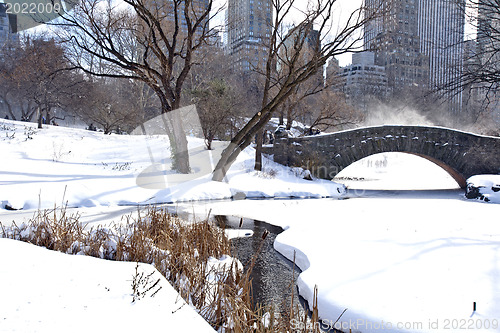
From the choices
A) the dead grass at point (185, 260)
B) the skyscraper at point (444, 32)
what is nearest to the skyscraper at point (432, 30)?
the skyscraper at point (444, 32)

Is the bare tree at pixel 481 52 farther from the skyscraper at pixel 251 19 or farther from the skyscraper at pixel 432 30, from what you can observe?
the skyscraper at pixel 251 19

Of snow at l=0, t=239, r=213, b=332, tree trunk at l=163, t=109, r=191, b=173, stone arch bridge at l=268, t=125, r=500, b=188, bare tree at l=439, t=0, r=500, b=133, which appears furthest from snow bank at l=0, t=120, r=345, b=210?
bare tree at l=439, t=0, r=500, b=133

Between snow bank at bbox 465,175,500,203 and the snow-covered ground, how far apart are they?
2.77 metres

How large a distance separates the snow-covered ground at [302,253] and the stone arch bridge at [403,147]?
2176 mm

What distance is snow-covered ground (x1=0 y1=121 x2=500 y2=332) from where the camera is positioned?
2.74m

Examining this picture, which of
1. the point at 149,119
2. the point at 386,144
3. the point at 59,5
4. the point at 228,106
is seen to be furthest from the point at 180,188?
the point at 149,119

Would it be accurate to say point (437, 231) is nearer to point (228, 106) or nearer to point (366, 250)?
point (366, 250)

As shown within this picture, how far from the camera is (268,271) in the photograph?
5148mm

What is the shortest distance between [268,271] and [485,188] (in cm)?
1120

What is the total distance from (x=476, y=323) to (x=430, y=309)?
0.40m

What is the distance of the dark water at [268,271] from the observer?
4195 mm

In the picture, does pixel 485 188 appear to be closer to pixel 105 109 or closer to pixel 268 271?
pixel 268 271

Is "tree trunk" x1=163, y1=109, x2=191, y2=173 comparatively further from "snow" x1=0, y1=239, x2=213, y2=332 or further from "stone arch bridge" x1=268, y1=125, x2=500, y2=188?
"snow" x1=0, y1=239, x2=213, y2=332

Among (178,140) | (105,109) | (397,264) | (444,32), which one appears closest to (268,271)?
(397,264)
